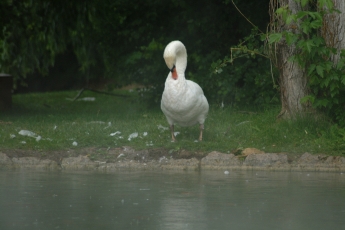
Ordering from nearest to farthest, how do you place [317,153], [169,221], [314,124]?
[169,221] → [317,153] → [314,124]

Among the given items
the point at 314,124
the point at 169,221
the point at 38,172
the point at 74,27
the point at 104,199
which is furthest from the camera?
the point at 74,27

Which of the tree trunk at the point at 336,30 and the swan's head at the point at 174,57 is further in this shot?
the tree trunk at the point at 336,30

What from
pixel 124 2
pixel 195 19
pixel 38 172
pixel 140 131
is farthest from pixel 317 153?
pixel 124 2

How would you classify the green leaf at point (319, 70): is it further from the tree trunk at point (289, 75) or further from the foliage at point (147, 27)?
the foliage at point (147, 27)

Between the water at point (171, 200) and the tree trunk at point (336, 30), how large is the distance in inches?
118

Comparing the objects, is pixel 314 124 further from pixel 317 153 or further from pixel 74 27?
pixel 74 27

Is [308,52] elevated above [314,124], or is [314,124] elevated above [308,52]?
[308,52]

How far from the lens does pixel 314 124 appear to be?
485 inches

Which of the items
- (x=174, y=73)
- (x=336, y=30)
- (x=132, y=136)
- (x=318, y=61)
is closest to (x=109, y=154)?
(x=132, y=136)

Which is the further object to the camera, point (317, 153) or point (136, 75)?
point (136, 75)

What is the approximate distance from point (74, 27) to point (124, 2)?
7.14 ft

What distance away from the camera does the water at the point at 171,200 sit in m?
6.70

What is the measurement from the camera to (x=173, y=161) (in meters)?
10.8

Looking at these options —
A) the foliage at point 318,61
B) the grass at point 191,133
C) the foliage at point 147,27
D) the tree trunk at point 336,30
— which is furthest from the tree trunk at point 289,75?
the foliage at point 147,27
